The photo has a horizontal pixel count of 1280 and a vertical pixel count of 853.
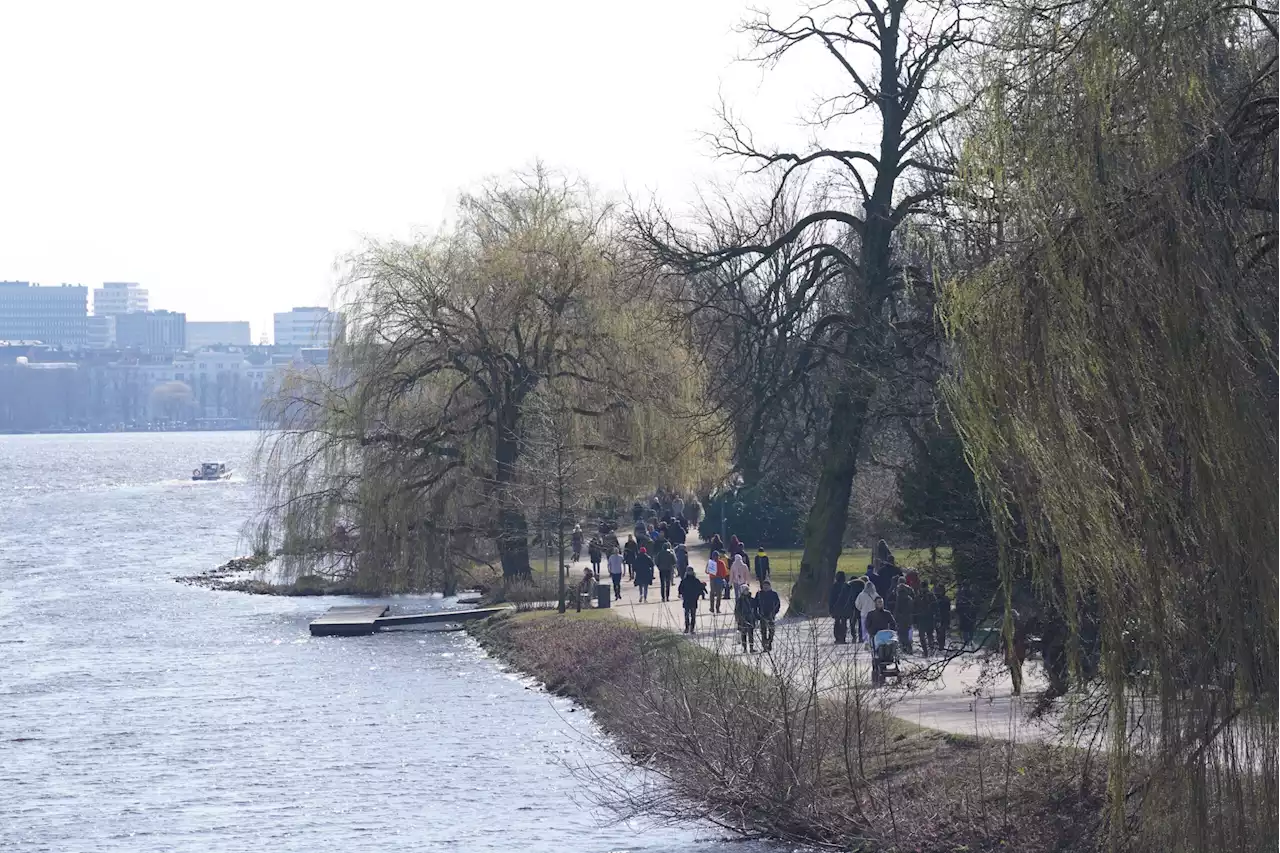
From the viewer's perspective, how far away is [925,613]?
26.4 metres

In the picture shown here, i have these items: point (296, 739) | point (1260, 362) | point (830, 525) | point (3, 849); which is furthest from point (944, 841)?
point (830, 525)

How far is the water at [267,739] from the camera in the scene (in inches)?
876

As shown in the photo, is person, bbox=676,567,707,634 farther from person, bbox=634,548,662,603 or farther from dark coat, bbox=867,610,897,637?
person, bbox=634,548,662,603

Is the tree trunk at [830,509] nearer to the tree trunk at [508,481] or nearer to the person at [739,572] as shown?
the person at [739,572]

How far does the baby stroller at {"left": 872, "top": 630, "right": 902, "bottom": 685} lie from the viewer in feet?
77.6

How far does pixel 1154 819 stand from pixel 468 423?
115ft

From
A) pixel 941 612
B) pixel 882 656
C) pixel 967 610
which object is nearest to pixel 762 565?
pixel 941 612

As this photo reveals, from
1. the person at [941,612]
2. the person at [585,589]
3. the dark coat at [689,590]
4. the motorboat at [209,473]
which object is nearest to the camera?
the person at [941,612]

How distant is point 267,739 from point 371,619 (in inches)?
592

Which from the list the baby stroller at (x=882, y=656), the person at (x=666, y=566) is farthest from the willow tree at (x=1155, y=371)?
the person at (x=666, y=566)

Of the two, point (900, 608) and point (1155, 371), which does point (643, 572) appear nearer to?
point (900, 608)

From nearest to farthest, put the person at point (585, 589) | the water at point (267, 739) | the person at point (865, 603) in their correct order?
the water at point (267, 739), the person at point (865, 603), the person at point (585, 589)

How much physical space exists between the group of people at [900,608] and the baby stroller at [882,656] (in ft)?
1.19

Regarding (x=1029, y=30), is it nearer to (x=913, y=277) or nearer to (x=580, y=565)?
A: (x=913, y=277)
